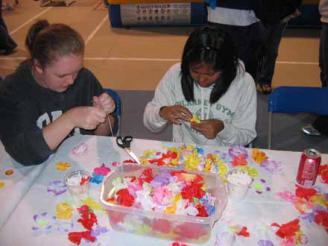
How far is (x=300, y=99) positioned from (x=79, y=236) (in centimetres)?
137

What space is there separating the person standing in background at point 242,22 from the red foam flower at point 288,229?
1.90 metres

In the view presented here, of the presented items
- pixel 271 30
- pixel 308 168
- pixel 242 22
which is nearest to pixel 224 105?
pixel 308 168

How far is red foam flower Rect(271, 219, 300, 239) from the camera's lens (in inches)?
45.0

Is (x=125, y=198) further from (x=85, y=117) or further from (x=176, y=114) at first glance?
(x=176, y=114)

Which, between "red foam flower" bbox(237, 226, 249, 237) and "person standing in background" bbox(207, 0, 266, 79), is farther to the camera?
"person standing in background" bbox(207, 0, 266, 79)

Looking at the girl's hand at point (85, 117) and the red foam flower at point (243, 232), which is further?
the girl's hand at point (85, 117)

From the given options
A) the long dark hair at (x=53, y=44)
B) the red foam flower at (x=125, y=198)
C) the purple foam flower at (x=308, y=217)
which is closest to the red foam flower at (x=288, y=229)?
the purple foam flower at (x=308, y=217)

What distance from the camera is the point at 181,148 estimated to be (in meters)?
1.54

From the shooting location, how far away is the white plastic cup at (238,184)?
126 centimetres

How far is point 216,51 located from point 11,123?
3.10ft

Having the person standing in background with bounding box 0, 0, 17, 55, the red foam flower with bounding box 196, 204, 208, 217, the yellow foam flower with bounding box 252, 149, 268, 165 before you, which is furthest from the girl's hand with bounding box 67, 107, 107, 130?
the person standing in background with bounding box 0, 0, 17, 55

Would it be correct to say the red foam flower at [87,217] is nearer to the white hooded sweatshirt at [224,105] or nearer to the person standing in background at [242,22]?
the white hooded sweatshirt at [224,105]

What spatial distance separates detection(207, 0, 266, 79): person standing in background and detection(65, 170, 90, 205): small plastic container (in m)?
1.92

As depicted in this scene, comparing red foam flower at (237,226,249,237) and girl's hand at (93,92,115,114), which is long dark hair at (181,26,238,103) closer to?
girl's hand at (93,92,115,114)
